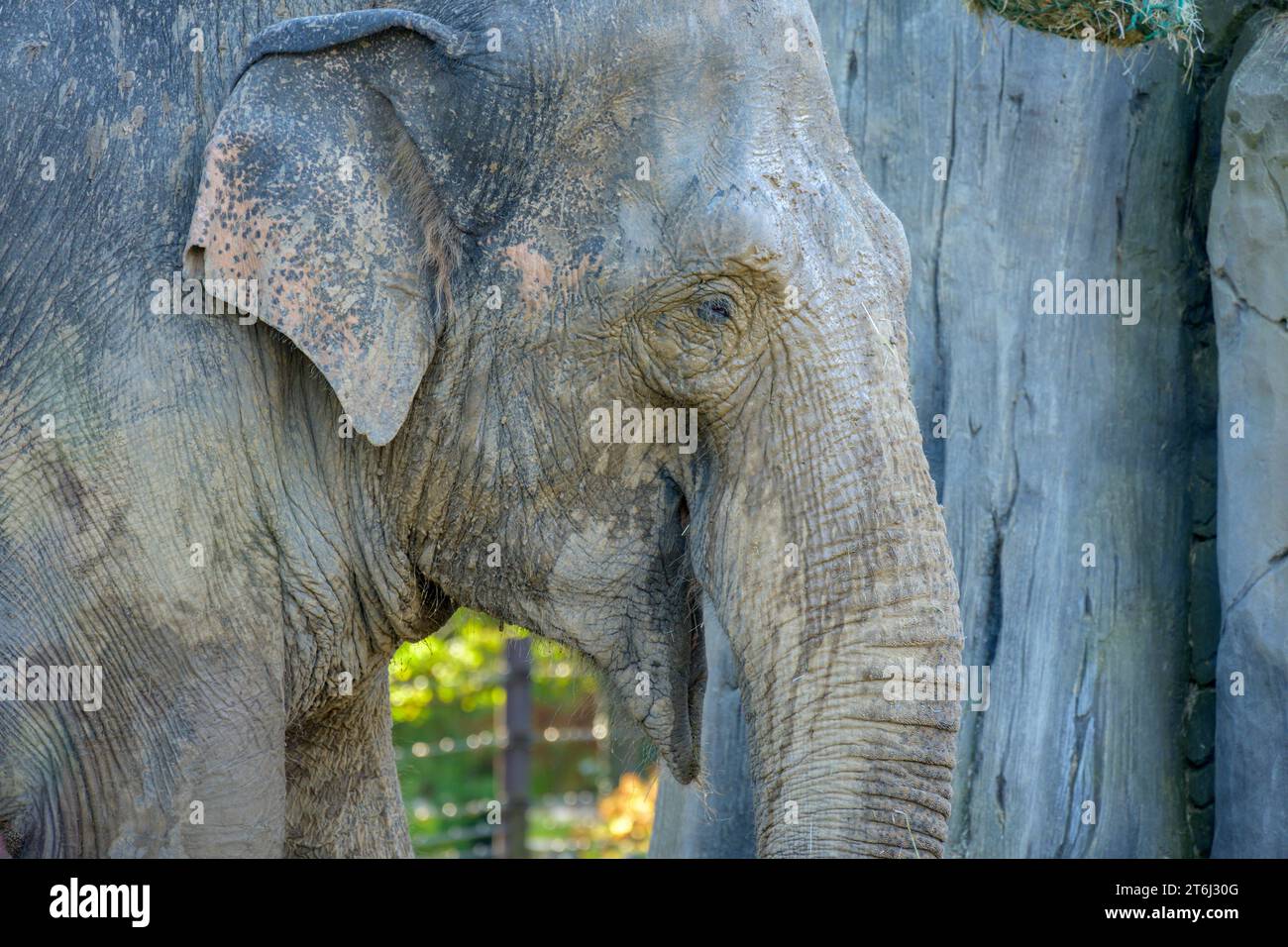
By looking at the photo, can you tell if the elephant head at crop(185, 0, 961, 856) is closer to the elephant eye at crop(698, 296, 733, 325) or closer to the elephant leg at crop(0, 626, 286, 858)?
the elephant eye at crop(698, 296, 733, 325)

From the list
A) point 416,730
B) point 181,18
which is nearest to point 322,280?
point 181,18

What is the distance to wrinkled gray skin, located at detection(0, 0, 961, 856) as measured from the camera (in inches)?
101

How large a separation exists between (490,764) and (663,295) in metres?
6.93

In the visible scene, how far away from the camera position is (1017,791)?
412cm

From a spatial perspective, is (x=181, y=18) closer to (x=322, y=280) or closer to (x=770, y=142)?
(x=322, y=280)

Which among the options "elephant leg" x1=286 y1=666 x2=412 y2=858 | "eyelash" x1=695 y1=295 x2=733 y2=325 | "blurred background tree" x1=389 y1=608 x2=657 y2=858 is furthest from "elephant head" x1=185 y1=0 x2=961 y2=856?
"blurred background tree" x1=389 y1=608 x2=657 y2=858

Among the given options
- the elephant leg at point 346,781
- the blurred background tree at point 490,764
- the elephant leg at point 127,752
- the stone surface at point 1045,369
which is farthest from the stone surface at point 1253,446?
the blurred background tree at point 490,764

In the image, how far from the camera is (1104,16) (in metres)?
3.64

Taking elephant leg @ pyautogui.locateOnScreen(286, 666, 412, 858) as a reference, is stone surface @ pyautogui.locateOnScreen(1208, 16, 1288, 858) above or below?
above

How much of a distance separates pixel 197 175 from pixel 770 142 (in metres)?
0.88

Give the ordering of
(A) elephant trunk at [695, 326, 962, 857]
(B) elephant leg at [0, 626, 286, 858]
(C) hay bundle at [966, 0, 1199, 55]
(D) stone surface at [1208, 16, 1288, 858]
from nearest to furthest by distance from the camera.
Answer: (A) elephant trunk at [695, 326, 962, 857]
(B) elephant leg at [0, 626, 286, 858]
(C) hay bundle at [966, 0, 1199, 55]
(D) stone surface at [1208, 16, 1288, 858]

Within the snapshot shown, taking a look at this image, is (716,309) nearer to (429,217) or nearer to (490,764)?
(429,217)

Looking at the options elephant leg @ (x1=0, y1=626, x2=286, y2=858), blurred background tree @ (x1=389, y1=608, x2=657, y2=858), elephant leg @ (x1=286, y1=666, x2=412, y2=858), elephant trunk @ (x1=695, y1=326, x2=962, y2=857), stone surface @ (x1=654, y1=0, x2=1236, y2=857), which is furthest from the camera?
blurred background tree @ (x1=389, y1=608, x2=657, y2=858)

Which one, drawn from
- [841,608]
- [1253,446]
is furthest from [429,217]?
[1253,446]
